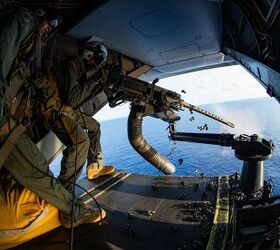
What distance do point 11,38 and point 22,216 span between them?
6.11 ft

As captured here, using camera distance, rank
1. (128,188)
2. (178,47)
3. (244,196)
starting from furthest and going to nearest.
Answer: (178,47) < (128,188) < (244,196)

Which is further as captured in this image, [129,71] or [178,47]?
[129,71]

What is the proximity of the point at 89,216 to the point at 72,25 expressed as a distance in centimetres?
308

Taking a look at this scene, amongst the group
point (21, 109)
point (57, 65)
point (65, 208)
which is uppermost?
point (57, 65)

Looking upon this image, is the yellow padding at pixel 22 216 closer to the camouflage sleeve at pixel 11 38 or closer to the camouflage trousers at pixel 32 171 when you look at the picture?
the camouflage trousers at pixel 32 171

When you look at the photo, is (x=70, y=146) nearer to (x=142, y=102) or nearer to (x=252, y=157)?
(x=252, y=157)

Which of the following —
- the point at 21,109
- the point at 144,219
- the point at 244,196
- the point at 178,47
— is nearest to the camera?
the point at 21,109

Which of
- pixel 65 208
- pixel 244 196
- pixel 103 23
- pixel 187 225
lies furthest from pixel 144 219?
pixel 103 23

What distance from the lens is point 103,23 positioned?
4453mm

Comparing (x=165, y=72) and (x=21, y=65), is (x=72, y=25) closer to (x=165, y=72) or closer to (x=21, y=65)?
(x=21, y=65)

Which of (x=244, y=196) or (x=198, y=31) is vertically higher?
(x=198, y=31)

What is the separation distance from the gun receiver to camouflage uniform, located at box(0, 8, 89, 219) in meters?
2.55

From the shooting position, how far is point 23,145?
116 inches

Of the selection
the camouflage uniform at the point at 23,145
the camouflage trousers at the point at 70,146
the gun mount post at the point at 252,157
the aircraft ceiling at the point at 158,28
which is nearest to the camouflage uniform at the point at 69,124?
the camouflage trousers at the point at 70,146
